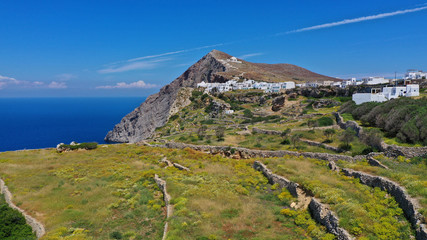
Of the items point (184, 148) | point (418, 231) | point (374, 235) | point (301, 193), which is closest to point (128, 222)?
point (301, 193)

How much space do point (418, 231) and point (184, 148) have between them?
3349cm

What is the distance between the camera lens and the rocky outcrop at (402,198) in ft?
38.7

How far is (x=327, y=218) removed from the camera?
14.3 metres

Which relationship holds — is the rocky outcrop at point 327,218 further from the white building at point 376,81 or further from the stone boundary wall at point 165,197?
the white building at point 376,81

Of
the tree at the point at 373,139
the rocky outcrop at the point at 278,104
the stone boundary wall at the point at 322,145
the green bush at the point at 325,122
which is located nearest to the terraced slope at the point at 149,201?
the stone boundary wall at the point at 322,145

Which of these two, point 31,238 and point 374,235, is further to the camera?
point 31,238

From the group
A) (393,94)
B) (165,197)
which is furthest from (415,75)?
(165,197)

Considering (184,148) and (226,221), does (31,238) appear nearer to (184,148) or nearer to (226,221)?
(226,221)

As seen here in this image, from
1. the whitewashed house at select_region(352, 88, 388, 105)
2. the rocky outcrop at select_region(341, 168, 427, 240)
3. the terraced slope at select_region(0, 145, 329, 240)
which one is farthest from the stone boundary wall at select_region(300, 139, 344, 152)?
the whitewashed house at select_region(352, 88, 388, 105)

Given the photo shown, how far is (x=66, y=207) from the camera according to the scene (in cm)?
1909

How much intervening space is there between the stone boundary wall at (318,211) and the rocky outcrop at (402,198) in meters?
3.29

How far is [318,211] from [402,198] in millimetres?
5007

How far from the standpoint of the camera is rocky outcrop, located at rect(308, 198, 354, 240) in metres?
12.6

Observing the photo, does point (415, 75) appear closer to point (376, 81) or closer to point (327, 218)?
point (376, 81)
